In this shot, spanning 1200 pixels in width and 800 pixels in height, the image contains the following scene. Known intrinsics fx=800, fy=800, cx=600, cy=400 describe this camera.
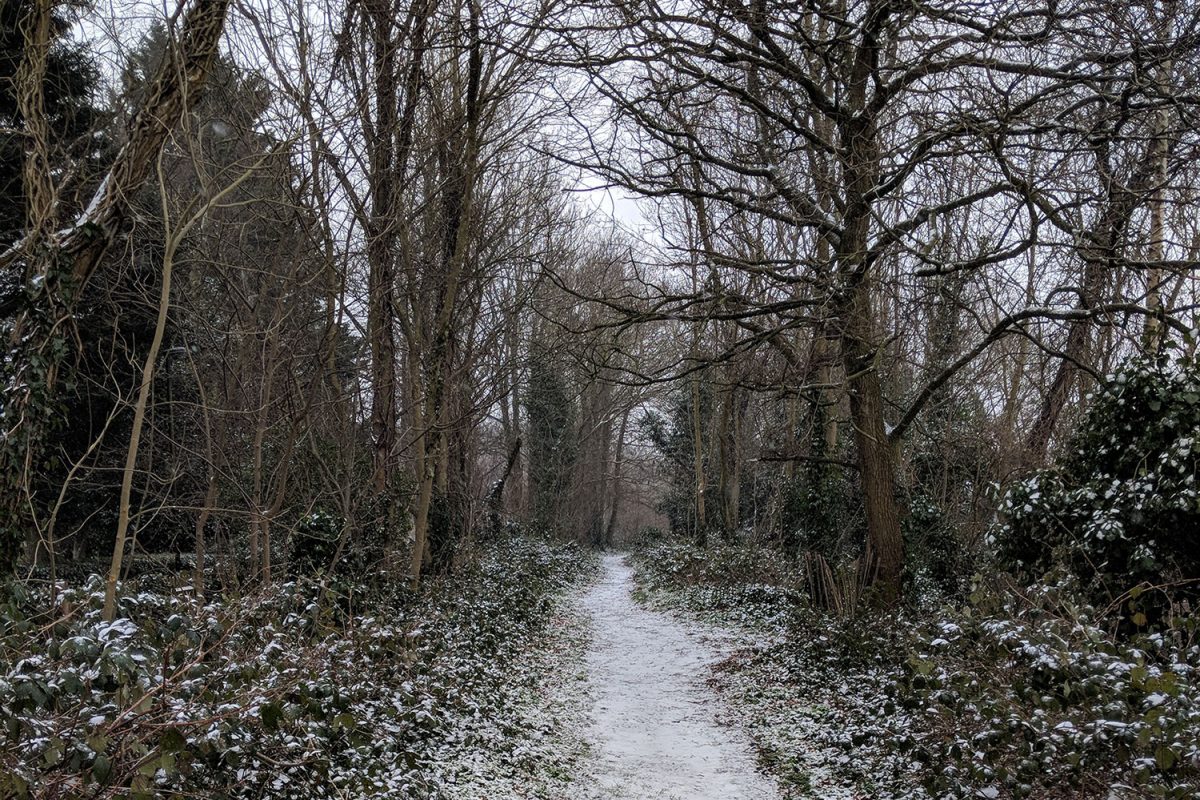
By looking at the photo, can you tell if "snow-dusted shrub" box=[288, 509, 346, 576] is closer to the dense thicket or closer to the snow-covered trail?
the dense thicket

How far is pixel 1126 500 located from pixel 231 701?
6.11 metres

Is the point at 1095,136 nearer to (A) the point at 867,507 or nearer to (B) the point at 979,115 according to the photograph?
(B) the point at 979,115

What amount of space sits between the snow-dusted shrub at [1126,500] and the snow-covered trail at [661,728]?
9.88 ft

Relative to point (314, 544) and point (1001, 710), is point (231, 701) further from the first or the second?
point (314, 544)

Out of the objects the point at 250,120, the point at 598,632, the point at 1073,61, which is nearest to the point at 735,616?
the point at 598,632

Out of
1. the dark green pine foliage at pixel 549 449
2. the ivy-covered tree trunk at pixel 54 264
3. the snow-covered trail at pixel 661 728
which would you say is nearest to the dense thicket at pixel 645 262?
the ivy-covered tree trunk at pixel 54 264

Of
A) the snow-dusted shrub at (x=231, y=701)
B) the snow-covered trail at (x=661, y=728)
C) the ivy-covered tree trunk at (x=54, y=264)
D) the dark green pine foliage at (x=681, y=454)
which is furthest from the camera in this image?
the dark green pine foliage at (x=681, y=454)

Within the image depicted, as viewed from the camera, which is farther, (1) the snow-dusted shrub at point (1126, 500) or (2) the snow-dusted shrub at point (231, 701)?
(1) the snow-dusted shrub at point (1126, 500)

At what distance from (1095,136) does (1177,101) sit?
0.91 m

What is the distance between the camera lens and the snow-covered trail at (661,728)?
554 centimetres

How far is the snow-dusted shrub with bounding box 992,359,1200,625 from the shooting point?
5.64 metres

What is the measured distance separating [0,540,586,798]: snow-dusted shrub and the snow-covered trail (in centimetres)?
93

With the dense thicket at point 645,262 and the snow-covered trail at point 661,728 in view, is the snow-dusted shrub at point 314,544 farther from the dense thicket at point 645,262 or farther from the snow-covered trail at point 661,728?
the snow-covered trail at point 661,728

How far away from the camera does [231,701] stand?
3984mm
